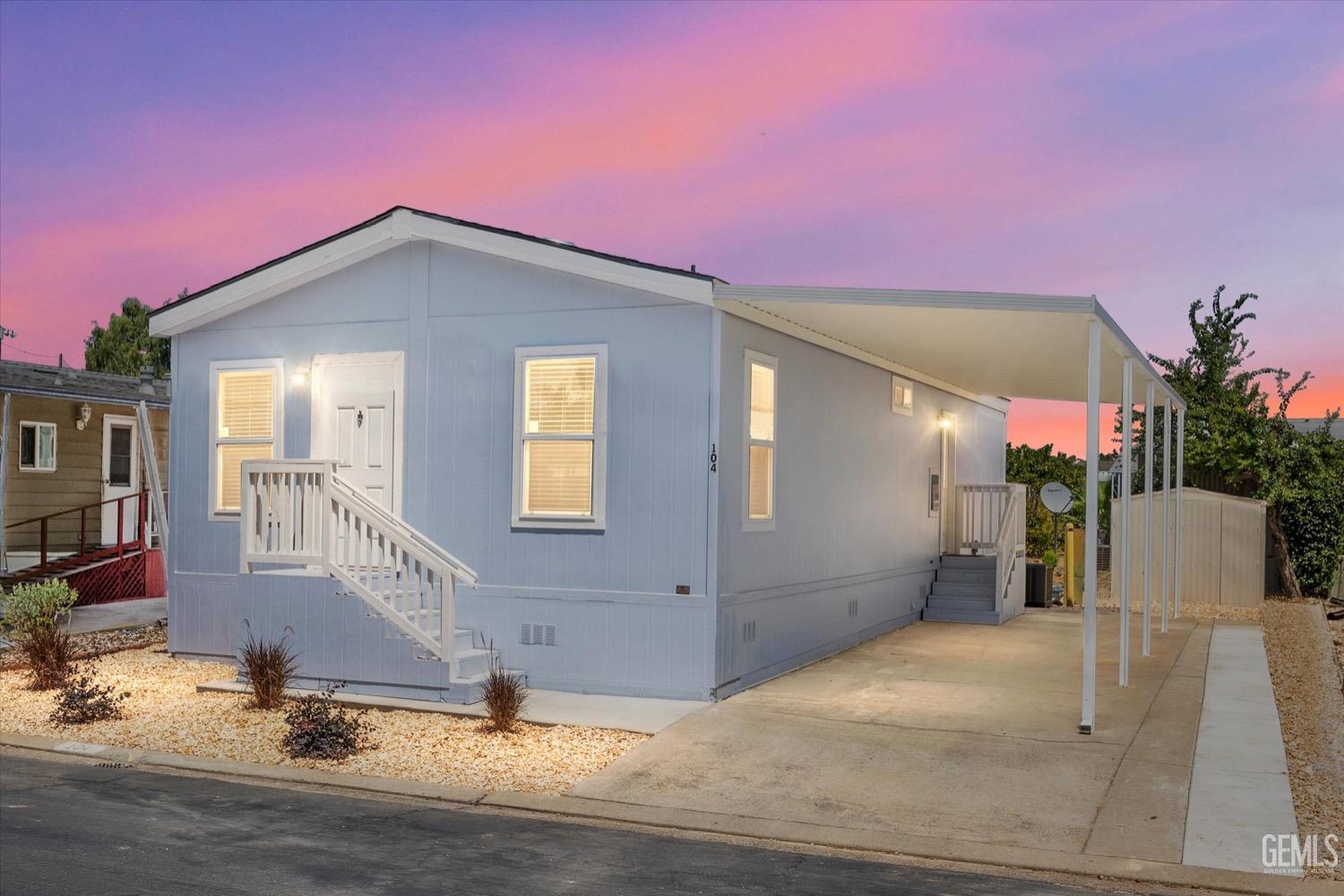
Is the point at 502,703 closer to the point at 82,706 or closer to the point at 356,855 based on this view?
the point at 356,855

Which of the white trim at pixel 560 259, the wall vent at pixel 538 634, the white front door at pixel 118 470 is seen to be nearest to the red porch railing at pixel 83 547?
the white front door at pixel 118 470

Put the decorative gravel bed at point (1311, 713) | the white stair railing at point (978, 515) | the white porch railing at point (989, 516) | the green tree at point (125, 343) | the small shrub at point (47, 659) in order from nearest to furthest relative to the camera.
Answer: the decorative gravel bed at point (1311, 713)
the small shrub at point (47, 659)
the white porch railing at point (989, 516)
the white stair railing at point (978, 515)
the green tree at point (125, 343)

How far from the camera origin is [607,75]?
50.0 feet

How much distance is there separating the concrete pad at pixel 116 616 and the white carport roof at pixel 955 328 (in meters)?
8.94

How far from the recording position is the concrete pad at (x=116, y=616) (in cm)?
1359

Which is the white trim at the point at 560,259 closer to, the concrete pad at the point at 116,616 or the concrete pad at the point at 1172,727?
the concrete pad at the point at 1172,727

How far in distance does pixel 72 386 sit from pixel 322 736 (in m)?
10.2

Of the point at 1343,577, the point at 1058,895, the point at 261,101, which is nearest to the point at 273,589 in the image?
the point at 1058,895

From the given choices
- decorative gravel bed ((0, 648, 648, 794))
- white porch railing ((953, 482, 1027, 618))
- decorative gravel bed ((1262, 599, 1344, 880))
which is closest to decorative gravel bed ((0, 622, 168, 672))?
decorative gravel bed ((0, 648, 648, 794))

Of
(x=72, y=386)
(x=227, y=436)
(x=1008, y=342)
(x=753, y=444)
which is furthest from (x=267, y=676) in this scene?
(x=72, y=386)

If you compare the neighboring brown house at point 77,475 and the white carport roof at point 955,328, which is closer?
the white carport roof at point 955,328

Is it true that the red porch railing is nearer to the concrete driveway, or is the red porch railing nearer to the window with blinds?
the window with blinds

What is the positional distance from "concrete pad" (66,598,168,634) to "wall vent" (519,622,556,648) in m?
6.26

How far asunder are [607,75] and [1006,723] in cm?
1032
